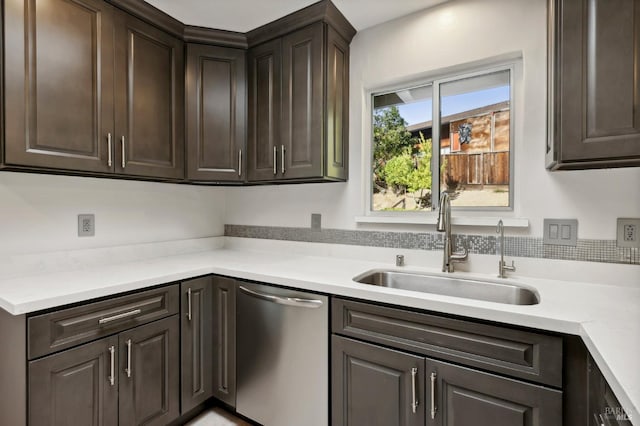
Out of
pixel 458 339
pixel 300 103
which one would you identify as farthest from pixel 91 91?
pixel 458 339

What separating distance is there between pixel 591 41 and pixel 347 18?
4.20 feet

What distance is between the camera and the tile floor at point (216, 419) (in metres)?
1.82

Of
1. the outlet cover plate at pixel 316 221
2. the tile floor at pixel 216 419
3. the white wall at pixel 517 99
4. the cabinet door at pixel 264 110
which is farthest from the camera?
the outlet cover plate at pixel 316 221

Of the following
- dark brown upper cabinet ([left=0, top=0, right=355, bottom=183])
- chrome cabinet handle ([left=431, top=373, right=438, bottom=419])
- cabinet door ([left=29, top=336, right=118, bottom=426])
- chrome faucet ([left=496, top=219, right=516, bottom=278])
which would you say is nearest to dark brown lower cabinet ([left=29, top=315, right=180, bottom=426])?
cabinet door ([left=29, top=336, right=118, bottom=426])

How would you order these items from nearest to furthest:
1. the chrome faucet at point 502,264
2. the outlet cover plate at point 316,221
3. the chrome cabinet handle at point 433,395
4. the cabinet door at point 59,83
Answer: the chrome cabinet handle at point 433,395 < the cabinet door at point 59,83 < the chrome faucet at point 502,264 < the outlet cover plate at point 316,221

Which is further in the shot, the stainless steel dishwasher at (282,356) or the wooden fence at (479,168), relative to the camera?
the wooden fence at (479,168)

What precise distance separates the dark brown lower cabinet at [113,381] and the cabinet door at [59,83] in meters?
0.85

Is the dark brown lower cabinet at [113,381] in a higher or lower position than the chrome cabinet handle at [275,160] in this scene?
lower

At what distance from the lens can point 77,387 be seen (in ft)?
4.35

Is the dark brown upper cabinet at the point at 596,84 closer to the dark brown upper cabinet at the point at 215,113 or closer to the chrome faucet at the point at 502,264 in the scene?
the chrome faucet at the point at 502,264

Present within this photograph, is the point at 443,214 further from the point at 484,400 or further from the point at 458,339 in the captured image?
the point at 484,400

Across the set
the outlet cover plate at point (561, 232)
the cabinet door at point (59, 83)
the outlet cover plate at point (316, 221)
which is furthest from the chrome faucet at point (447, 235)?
the cabinet door at point (59, 83)

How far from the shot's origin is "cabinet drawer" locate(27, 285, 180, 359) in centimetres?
123

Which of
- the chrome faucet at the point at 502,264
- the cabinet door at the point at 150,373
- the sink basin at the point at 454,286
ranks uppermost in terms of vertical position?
the chrome faucet at the point at 502,264
